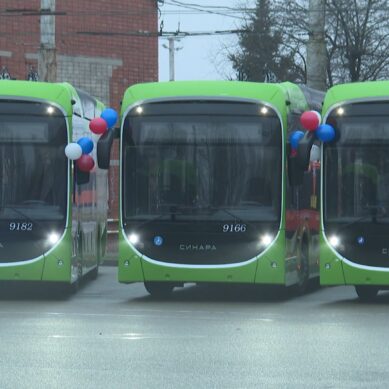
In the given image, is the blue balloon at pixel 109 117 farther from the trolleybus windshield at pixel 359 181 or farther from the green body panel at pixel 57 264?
the trolleybus windshield at pixel 359 181

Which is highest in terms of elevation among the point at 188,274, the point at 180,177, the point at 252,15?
the point at 252,15

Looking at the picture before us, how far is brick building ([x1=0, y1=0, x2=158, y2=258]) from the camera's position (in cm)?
3991

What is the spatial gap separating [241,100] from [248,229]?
1.82 meters

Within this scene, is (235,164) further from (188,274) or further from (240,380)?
(240,380)

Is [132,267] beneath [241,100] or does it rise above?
beneath

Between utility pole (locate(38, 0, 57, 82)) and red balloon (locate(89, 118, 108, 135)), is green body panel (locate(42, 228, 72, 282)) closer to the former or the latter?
red balloon (locate(89, 118, 108, 135))

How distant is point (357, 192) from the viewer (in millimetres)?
19875

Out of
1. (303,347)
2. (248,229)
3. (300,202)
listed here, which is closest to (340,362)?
(303,347)

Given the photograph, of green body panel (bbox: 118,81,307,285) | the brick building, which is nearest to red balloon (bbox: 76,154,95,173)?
green body panel (bbox: 118,81,307,285)

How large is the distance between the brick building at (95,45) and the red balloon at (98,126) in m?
19.1

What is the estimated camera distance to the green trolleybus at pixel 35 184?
20250 mm

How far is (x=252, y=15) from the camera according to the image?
2121 inches

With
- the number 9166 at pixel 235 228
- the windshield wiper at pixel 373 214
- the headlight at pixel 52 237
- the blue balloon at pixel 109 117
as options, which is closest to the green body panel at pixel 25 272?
the headlight at pixel 52 237

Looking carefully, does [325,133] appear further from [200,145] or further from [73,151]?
[73,151]
